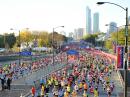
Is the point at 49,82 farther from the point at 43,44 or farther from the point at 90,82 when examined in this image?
the point at 43,44

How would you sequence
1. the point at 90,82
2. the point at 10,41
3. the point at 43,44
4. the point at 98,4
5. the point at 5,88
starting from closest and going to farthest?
1. the point at 98,4
2. the point at 5,88
3. the point at 90,82
4. the point at 10,41
5. the point at 43,44

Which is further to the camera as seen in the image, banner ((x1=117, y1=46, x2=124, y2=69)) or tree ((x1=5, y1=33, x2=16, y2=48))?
tree ((x1=5, y1=33, x2=16, y2=48))

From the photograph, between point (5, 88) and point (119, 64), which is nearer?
point (5, 88)

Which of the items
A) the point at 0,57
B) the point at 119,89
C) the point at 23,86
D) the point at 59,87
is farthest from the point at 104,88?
the point at 0,57

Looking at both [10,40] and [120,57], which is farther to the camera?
[10,40]

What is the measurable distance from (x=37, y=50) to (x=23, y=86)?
399 ft

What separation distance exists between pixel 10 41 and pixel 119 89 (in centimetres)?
11661

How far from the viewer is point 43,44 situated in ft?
637

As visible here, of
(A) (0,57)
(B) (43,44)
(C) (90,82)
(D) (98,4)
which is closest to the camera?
(D) (98,4)

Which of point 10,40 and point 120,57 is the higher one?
point 10,40

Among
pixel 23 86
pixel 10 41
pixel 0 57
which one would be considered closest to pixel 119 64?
pixel 23 86

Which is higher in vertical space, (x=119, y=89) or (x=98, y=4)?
(x=98, y=4)

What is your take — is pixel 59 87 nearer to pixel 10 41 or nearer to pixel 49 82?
pixel 49 82

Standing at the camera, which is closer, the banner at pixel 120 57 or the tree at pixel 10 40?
the banner at pixel 120 57
